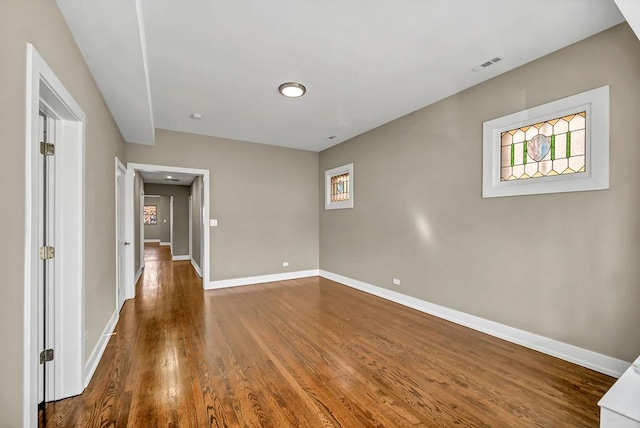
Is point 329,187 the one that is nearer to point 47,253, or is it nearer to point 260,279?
point 260,279

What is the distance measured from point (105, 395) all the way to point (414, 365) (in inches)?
94.1

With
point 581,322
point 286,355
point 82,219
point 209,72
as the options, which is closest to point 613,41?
point 581,322

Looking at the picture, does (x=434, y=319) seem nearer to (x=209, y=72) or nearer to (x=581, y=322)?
(x=581, y=322)

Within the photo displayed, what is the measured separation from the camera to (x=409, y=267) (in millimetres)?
4082

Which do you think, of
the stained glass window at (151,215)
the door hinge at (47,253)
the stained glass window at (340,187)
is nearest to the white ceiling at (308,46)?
the door hinge at (47,253)

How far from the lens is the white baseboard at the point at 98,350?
7.38ft

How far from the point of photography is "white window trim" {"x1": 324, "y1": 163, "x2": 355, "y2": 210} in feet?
17.2

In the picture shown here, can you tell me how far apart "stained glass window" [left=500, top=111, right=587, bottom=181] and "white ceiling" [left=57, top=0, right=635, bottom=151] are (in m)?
0.66

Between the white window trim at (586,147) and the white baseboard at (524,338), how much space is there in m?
1.36

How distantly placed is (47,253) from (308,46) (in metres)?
2.50

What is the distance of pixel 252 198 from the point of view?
5.46 metres

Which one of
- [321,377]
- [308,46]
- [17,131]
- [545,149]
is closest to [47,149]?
[17,131]

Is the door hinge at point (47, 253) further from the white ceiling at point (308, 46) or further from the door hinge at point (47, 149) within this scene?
the white ceiling at point (308, 46)

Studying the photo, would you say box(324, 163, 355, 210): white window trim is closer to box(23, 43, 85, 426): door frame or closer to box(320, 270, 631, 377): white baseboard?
box(320, 270, 631, 377): white baseboard
